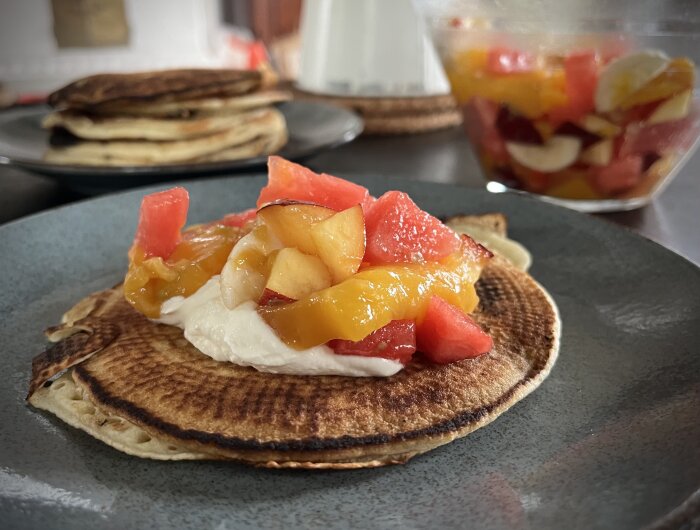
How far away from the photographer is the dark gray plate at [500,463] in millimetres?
782

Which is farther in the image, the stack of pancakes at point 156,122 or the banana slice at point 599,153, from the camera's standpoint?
the stack of pancakes at point 156,122

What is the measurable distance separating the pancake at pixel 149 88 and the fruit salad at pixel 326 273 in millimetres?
1096

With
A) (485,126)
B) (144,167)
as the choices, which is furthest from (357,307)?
(485,126)

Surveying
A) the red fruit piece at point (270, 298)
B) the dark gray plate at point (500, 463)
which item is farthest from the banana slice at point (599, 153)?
the red fruit piece at point (270, 298)

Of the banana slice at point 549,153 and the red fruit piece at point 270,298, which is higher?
the red fruit piece at point 270,298

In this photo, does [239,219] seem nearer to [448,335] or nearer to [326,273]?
[326,273]

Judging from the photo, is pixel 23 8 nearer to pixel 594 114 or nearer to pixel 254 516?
pixel 594 114

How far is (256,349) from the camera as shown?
40.8 inches

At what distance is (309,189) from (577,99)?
0.89 meters

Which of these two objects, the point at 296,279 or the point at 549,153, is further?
the point at 549,153

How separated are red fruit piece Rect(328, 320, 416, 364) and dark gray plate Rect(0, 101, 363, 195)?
0.97 metres

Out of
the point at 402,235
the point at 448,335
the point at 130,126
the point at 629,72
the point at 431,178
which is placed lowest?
the point at 431,178

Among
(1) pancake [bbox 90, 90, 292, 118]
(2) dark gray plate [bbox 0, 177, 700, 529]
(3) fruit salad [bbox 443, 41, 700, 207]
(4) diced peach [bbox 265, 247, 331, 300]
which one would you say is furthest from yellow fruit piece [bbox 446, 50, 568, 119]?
(4) diced peach [bbox 265, 247, 331, 300]

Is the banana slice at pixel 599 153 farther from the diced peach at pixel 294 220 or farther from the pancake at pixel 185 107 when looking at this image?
the pancake at pixel 185 107
